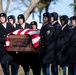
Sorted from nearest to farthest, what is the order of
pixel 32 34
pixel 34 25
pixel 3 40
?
pixel 32 34, pixel 3 40, pixel 34 25

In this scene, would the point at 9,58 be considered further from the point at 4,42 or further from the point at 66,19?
the point at 66,19

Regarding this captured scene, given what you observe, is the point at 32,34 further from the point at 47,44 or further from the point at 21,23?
the point at 21,23

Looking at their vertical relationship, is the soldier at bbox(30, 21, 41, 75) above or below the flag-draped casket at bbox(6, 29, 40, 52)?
below

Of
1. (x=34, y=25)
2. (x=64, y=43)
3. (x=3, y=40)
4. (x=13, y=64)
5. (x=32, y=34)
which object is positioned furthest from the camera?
(x=13, y=64)

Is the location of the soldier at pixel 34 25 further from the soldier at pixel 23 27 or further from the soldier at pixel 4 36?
the soldier at pixel 4 36

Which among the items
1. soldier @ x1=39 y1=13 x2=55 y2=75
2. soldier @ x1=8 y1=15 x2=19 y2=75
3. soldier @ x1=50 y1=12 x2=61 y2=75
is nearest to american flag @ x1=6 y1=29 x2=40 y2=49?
soldier @ x1=39 y1=13 x2=55 y2=75

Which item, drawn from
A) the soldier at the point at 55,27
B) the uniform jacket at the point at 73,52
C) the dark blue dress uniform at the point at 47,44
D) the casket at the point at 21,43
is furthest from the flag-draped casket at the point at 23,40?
the uniform jacket at the point at 73,52

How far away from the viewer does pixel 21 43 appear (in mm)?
9477

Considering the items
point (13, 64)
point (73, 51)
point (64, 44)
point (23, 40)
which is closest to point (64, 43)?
point (64, 44)

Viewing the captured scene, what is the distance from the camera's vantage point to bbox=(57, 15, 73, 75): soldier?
9211mm

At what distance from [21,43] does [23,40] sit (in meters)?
0.10

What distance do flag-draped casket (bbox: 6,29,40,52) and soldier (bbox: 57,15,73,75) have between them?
1.96 feet

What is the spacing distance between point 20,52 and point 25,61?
60 cm

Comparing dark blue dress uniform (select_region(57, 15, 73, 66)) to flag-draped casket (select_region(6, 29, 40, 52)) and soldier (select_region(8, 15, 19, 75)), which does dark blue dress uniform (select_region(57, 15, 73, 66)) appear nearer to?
flag-draped casket (select_region(6, 29, 40, 52))
